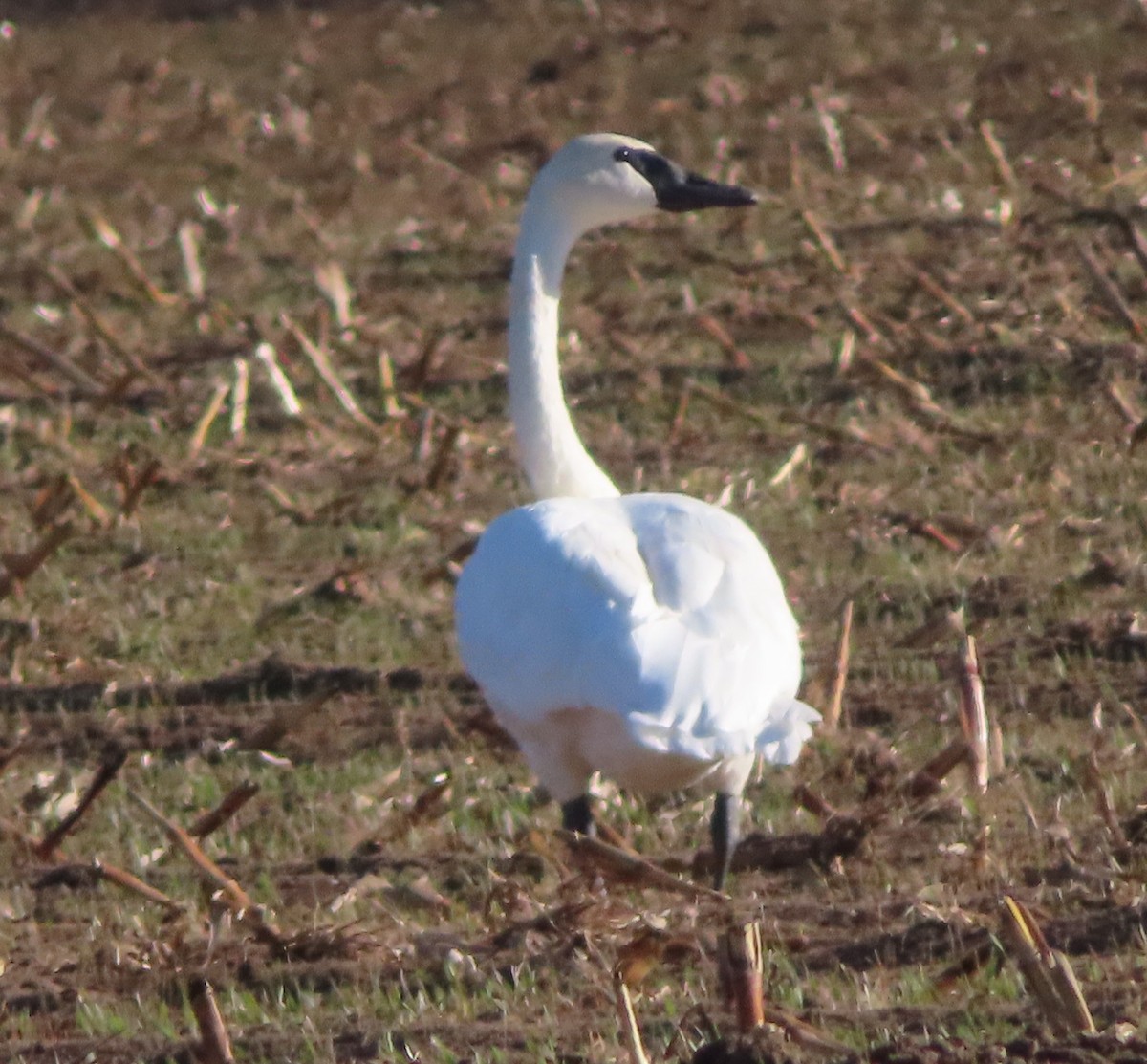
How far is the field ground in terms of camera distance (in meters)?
4.54

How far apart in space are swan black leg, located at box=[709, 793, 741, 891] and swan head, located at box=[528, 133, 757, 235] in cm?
170

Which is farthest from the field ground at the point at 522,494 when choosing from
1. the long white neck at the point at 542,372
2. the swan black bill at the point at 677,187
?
the swan black bill at the point at 677,187

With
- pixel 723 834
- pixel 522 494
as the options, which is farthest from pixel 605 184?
pixel 522 494

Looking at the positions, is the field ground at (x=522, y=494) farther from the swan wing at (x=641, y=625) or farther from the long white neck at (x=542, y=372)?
the long white neck at (x=542, y=372)

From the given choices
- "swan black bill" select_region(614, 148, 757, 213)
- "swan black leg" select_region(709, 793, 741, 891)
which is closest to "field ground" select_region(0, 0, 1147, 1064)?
"swan black leg" select_region(709, 793, 741, 891)

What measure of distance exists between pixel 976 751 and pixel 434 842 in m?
1.14

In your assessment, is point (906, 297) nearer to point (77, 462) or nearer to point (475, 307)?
point (475, 307)

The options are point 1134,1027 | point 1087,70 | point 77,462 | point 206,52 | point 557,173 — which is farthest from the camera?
point 206,52

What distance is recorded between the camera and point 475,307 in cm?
1054

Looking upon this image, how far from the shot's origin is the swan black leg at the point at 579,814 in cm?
512

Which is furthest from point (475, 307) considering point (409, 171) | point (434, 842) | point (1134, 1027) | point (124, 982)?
point (1134, 1027)

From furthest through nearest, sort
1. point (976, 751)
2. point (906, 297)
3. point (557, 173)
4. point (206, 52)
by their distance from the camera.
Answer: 1. point (206, 52)
2. point (906, 297)
3. point (557, 173)
4. point (976, 751)

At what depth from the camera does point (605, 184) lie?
6.20m

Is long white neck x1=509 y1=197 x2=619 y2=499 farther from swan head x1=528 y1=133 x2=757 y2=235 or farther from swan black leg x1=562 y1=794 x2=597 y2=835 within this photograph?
swan black leg x1=562 y1=794 x2=597 y2=835
